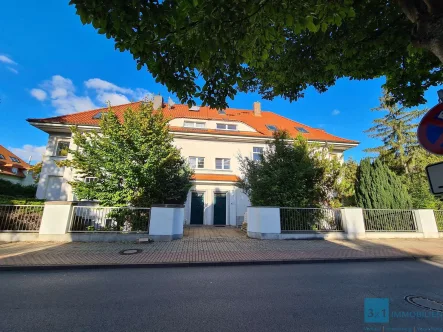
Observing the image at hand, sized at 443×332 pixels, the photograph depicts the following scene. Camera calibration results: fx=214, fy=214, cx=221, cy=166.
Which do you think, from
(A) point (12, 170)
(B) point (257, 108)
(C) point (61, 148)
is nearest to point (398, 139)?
(B) point (257, 108)

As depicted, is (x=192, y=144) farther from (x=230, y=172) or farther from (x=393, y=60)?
(x=393, y=60)

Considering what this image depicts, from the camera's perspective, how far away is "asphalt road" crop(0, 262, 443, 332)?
3102 mm

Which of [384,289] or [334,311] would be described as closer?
[334,311]

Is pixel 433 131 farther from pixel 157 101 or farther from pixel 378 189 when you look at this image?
pixel 157 101

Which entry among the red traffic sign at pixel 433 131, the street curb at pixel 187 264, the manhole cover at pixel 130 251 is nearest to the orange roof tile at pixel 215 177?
the manhole cover at pixel 130 251

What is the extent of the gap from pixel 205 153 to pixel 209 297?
49.7ft

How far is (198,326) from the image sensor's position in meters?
3.03

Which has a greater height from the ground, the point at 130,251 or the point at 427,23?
the point at 427,23

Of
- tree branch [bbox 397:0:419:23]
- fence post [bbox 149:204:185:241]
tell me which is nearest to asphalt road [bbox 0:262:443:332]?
fence post [bbox 149:204:185:241]

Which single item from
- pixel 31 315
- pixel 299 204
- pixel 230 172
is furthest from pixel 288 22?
pixel 230 172

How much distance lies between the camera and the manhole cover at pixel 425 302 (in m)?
3.67

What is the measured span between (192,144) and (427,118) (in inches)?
672

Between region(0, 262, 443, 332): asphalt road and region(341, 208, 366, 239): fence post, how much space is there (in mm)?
4559

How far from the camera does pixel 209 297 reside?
13.2 feet
